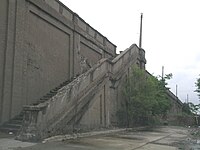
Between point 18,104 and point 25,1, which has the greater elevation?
point 25,1

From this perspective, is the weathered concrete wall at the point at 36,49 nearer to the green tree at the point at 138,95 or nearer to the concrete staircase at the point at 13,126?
the concrete staircase at the point at 13,126

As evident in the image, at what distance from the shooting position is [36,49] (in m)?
17.9

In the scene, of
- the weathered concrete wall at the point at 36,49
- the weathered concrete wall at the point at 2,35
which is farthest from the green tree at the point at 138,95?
the weathered concrete wall at the point at 2,35

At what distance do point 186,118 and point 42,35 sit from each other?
3571cm

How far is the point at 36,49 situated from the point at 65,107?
4.35 metres

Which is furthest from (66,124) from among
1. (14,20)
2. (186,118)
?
(186,118)

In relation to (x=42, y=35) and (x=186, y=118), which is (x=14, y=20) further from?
(x=186, y=118)

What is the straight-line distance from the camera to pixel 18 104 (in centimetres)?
1567

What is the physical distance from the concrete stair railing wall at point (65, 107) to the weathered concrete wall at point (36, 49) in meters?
2.17

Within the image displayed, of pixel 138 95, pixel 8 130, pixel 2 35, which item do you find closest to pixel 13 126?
pixel 8 130

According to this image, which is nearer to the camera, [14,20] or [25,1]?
[14,20]

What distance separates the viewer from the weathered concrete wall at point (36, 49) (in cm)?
1511

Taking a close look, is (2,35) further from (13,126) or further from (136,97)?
(136,97)

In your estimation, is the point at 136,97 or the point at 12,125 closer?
the point at 12,125
